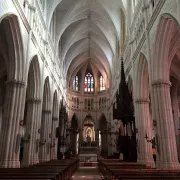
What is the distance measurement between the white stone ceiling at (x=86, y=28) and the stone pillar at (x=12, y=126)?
1120 cm

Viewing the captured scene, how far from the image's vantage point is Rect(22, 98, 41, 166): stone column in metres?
17.1

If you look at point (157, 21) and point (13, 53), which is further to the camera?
point (13, 53)

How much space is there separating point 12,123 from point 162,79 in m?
9.70

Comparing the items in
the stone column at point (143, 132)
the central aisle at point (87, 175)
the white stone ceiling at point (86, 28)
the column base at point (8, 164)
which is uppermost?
the white stone ceiling at point (86, 28)

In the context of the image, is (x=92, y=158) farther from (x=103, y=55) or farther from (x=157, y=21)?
(x=157, y=21)

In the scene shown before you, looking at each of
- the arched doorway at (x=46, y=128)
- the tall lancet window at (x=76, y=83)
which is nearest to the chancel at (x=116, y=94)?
the arched doorway at (x=46, y=128)

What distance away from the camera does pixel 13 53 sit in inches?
583

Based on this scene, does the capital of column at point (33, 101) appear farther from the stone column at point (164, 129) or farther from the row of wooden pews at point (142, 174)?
the row of wooden pews at point (142, 174)

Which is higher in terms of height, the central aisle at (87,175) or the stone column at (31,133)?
the stone column at (31,133)

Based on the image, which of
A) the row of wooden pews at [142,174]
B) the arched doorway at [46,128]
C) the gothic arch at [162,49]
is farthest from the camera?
the arched doorway at [46,128]

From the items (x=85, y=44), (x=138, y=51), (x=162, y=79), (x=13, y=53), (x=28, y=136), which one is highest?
(x=85, y=44)

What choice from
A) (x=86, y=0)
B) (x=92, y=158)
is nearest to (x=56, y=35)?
(x=86, y=0)

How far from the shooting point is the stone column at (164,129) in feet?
41.0

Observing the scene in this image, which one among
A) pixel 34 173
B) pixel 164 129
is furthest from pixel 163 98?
pixel 34 173
